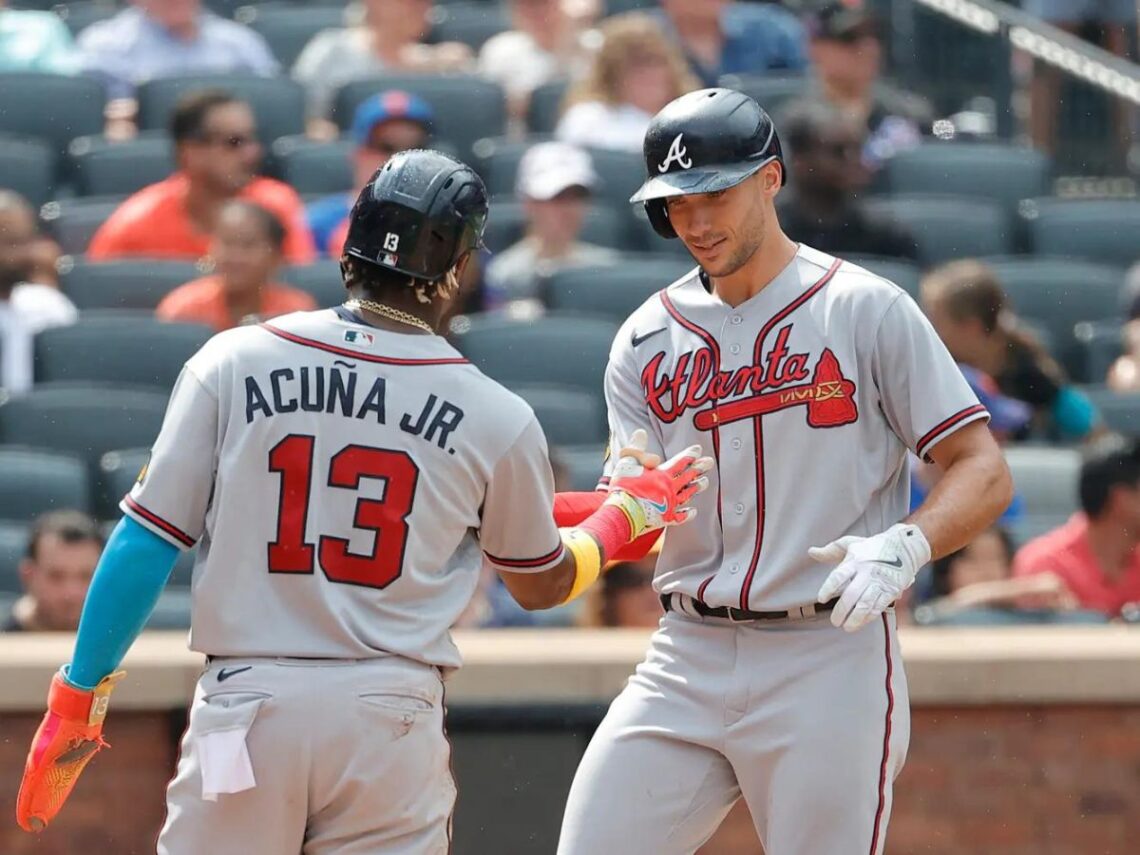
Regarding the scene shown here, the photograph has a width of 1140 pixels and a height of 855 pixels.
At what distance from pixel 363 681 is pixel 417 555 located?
0.22 m

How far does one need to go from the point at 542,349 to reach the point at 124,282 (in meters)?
1.50

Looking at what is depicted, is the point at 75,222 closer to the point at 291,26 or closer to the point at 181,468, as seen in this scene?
the point at 291,26

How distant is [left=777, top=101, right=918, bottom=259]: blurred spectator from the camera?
7.01 m

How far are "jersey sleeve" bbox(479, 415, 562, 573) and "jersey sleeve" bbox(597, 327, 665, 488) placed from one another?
0.42 meters

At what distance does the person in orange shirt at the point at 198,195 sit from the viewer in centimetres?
720

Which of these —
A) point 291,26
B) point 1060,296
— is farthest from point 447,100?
point 1060,296

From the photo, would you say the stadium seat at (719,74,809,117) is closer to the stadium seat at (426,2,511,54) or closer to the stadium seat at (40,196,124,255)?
the stadium seat at (426,2,511,54)

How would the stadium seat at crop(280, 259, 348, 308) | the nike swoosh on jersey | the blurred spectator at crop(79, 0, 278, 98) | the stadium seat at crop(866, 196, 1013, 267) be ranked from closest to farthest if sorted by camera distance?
the nike swoosh on jersey < the stadium seat at crop(280, 259, 348, 308) < the stadium seat at crop(866, 196, 1013, 267) < the blurred spectator at crop(79, 0, 278, 98)

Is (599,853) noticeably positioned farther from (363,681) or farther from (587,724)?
(587,724)

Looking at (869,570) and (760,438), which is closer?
(869,570)

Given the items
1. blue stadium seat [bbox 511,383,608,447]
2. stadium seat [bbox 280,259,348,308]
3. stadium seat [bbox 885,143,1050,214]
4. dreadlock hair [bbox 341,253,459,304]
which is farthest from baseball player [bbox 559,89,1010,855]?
stadium seat [bbox 885,143,1050,214]

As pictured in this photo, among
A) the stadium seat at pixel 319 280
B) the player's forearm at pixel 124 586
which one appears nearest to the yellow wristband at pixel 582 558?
the player's forearm at pixel 124 586

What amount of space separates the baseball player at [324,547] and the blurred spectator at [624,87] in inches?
184

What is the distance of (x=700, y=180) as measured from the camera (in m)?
3.56
